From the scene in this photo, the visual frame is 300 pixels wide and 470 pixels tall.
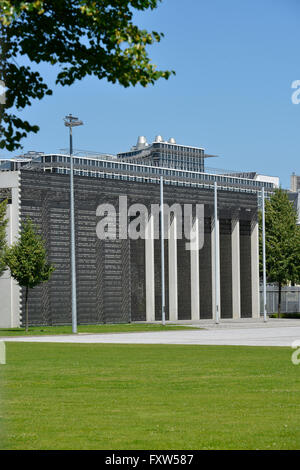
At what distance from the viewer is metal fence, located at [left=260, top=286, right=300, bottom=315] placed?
306 feet

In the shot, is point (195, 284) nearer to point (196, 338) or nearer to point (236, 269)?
point (236, 269)

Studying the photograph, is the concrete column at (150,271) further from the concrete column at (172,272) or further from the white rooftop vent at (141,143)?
the white rooftop vent at (141,143)

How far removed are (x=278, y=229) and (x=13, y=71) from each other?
7471 centimetres

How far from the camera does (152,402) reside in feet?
52.2

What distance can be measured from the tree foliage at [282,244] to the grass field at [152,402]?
53239 mm

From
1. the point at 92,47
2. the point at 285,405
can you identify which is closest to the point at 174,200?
the point at 285,405

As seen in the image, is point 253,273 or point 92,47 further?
point 253,273

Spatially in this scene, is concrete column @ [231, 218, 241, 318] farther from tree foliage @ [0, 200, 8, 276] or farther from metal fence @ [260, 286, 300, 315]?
tree foliage @ [0, 200, 8, 276]

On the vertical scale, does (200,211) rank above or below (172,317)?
above

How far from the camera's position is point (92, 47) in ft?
28.1

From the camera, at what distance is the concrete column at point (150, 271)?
2876 inches

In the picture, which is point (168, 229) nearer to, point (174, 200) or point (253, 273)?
point (174, 200)

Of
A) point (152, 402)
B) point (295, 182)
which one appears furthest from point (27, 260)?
point (295, 182)
